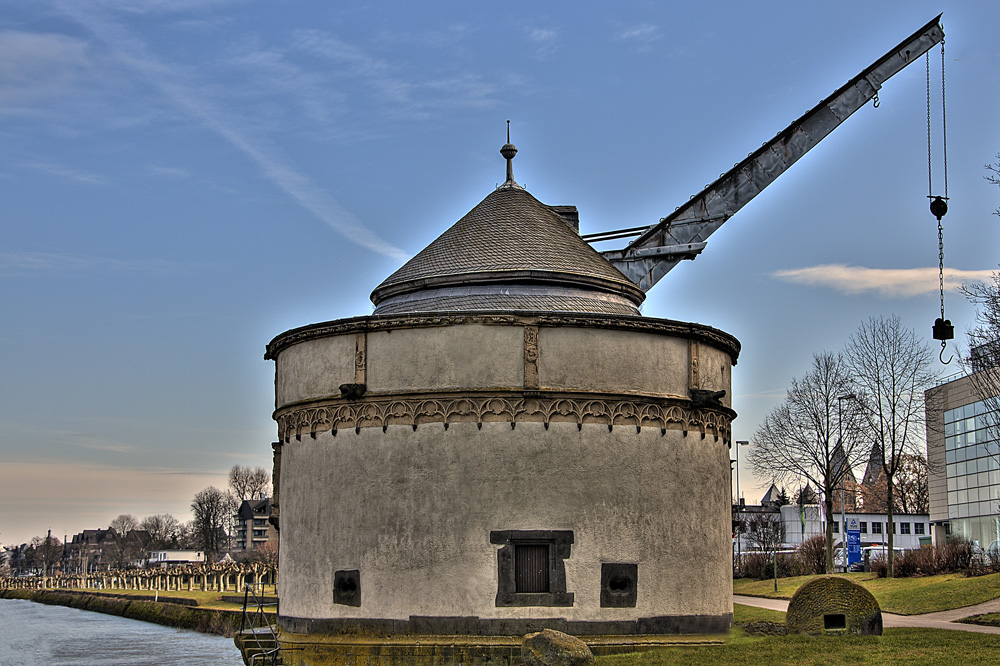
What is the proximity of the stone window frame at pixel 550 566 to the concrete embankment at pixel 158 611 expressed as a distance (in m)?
25.3

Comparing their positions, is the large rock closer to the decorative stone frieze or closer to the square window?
the square window

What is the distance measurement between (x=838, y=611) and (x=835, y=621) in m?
0.21

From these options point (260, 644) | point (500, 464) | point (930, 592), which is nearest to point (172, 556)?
point (930, 592)

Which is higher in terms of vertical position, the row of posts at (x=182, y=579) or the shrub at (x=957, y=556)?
the shrub at (x=957, y=556)

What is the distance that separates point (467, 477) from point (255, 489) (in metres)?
130

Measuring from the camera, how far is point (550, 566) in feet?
63.3

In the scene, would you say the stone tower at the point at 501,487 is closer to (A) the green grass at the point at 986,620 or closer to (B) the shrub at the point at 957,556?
(A) the green grass at the point at 986,620

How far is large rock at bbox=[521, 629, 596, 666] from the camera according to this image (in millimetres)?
17188

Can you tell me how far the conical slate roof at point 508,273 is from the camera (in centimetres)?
2234

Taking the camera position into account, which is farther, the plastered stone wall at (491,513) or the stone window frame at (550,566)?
the plastered stone wall at (491,513)

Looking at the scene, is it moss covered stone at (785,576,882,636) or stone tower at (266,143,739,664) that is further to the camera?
moss covered stone at (785,576,882,636)

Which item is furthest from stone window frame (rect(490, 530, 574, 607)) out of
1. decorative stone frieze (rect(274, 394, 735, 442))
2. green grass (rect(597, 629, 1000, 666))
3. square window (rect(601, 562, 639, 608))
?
decorative stone frieze (rect(274, 394, 735, 442))

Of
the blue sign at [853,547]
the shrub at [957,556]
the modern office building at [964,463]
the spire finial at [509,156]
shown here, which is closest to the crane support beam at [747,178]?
the spire finial at [509,156]

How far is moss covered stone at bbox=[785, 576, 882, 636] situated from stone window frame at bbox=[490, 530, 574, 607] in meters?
4.95
